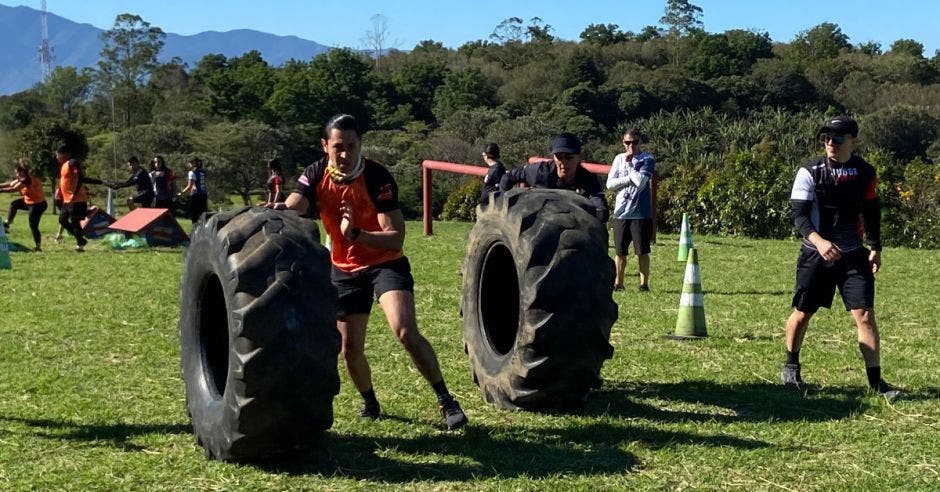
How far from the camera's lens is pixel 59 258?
52.8ft

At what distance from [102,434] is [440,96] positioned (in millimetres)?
72637

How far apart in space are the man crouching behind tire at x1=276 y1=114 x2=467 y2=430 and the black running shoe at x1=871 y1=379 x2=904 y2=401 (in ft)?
9.02

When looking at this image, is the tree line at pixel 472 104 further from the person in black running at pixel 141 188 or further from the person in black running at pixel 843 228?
the person in black running at pixel 843 228

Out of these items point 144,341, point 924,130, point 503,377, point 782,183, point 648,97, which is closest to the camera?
point 503,377

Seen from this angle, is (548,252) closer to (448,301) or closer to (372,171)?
(372,171)

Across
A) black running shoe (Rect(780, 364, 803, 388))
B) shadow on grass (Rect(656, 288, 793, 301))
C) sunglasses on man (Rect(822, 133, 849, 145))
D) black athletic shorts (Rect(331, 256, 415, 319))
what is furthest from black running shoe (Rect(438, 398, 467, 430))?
shadow on grass (Rect(656, 288, 793, 301))

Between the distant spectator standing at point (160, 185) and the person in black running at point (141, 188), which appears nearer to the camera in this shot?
the person in black running at point (141, 188)

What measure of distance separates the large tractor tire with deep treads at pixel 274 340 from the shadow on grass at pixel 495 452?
272 mm

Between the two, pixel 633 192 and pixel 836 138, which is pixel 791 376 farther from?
pixel 633 192

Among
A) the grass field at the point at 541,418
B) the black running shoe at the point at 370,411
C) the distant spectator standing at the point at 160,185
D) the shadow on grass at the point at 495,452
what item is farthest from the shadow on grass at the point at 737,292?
the distant spectator standing at the point at 160,185

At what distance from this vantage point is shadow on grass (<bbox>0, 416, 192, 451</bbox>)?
606 centimetres

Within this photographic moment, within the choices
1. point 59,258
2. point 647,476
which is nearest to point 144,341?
point 647,476

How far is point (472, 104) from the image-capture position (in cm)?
7700

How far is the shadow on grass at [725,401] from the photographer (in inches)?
255
